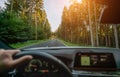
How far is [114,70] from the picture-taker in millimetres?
5117

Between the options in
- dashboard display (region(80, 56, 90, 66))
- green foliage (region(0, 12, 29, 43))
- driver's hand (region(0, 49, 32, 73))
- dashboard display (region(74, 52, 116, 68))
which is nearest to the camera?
driver's hand (region(0, 49, 32, 73))

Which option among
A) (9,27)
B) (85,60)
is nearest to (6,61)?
(85,60)

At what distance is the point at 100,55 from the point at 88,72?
0.38m

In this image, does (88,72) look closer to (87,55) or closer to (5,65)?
(87,55)

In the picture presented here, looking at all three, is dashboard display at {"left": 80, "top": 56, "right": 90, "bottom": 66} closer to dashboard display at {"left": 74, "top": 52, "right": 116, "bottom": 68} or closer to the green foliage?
dashboard display at {"left": 74, "top": 52, "right": 116, "bottom": 68}

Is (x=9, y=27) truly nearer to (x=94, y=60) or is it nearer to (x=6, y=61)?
(x=94, y=60)

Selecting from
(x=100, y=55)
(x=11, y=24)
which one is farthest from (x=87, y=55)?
(x=11, y=24)

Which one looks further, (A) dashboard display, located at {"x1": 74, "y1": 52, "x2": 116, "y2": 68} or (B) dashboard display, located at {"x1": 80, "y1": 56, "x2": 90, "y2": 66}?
(B) dashboard display, located at {"x1": 80, "y1": 56, "x2": 90, "y2": 66}

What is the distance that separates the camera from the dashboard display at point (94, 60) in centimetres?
501

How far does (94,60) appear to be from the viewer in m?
4.96

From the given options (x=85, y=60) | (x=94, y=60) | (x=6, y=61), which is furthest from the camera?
(x=85, y=60)

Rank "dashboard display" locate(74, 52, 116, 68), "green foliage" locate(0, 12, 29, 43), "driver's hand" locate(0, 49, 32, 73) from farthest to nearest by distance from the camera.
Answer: "green foliage" locate(0, 12, 29, 43), "dashboard display" locate(74, 52, 116, 68), "driver's hand" locate(0, 49, 32, 73)

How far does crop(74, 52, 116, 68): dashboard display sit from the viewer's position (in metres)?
5.01

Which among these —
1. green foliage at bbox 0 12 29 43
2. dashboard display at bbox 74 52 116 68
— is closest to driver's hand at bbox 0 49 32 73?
dashboard display at bbox 74 52 116 68
